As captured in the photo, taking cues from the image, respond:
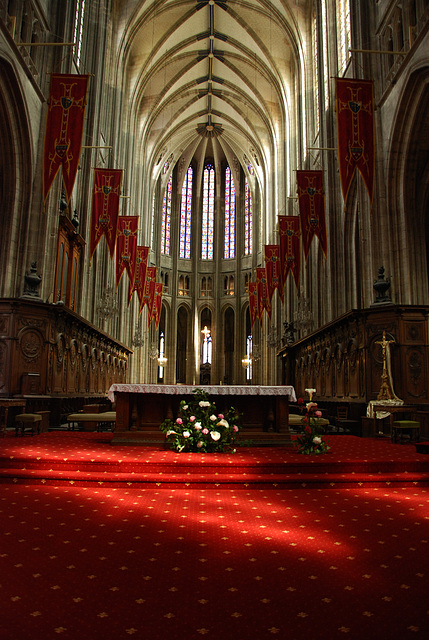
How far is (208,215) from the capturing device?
4212cm

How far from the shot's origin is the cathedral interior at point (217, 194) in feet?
39.1

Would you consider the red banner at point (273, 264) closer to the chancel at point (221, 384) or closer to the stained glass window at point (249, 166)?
the chancel at point (221, 384)

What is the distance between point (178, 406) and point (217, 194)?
3527cm

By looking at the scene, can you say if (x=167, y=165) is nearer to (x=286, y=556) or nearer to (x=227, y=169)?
(x=227, y=169)

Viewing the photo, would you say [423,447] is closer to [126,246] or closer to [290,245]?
[290,245]

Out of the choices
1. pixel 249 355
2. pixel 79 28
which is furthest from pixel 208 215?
pixel 79 28

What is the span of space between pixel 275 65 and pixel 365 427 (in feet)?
77.2

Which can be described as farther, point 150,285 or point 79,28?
point 150,285

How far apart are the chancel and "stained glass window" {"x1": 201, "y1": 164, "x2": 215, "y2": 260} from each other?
8.71 metres

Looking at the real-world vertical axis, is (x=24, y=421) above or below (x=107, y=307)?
below

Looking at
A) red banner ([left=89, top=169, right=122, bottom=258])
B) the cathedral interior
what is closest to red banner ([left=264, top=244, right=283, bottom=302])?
the cathedral interior

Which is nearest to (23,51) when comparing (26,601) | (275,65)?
(26,601)

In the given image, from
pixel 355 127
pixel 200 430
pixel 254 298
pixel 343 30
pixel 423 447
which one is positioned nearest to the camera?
pixel 423 447

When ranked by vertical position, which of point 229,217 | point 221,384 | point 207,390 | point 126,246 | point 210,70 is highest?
point 210,70
